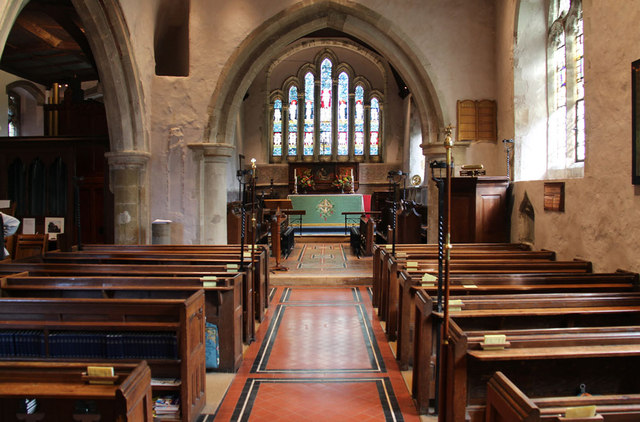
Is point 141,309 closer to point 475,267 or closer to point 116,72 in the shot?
point 475,267

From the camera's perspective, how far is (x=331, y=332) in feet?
17.1

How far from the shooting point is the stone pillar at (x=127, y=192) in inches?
334

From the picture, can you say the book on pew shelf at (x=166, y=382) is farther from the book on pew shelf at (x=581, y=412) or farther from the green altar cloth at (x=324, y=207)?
the green altar cloth at (x=324, y=207)

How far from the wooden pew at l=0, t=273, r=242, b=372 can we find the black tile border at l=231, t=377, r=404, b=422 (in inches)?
13.6

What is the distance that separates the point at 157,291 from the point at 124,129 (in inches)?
208

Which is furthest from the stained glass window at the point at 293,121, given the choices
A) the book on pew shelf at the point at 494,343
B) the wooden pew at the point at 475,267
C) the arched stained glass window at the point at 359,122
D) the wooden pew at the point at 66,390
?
the wooden pew at the point at 66,390

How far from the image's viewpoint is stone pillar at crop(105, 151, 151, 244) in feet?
27.8

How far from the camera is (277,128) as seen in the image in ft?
57.1

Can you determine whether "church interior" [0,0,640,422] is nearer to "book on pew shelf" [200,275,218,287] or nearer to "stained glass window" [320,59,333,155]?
"book on pew shelf" [200,275,218,287]

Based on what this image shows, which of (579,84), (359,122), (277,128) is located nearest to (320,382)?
(579,84)

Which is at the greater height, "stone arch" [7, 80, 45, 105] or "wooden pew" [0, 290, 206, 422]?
"stone arch" [7, 80, 45, 105]

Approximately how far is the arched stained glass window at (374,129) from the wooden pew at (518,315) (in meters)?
14.2

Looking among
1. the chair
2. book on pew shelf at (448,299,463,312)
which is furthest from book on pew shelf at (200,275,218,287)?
the chair

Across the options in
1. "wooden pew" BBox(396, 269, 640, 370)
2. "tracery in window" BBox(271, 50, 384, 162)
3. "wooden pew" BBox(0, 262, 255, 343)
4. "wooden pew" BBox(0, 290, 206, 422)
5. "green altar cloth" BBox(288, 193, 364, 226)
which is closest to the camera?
"wooden pew" BBox(0, 290, 206, 422)
